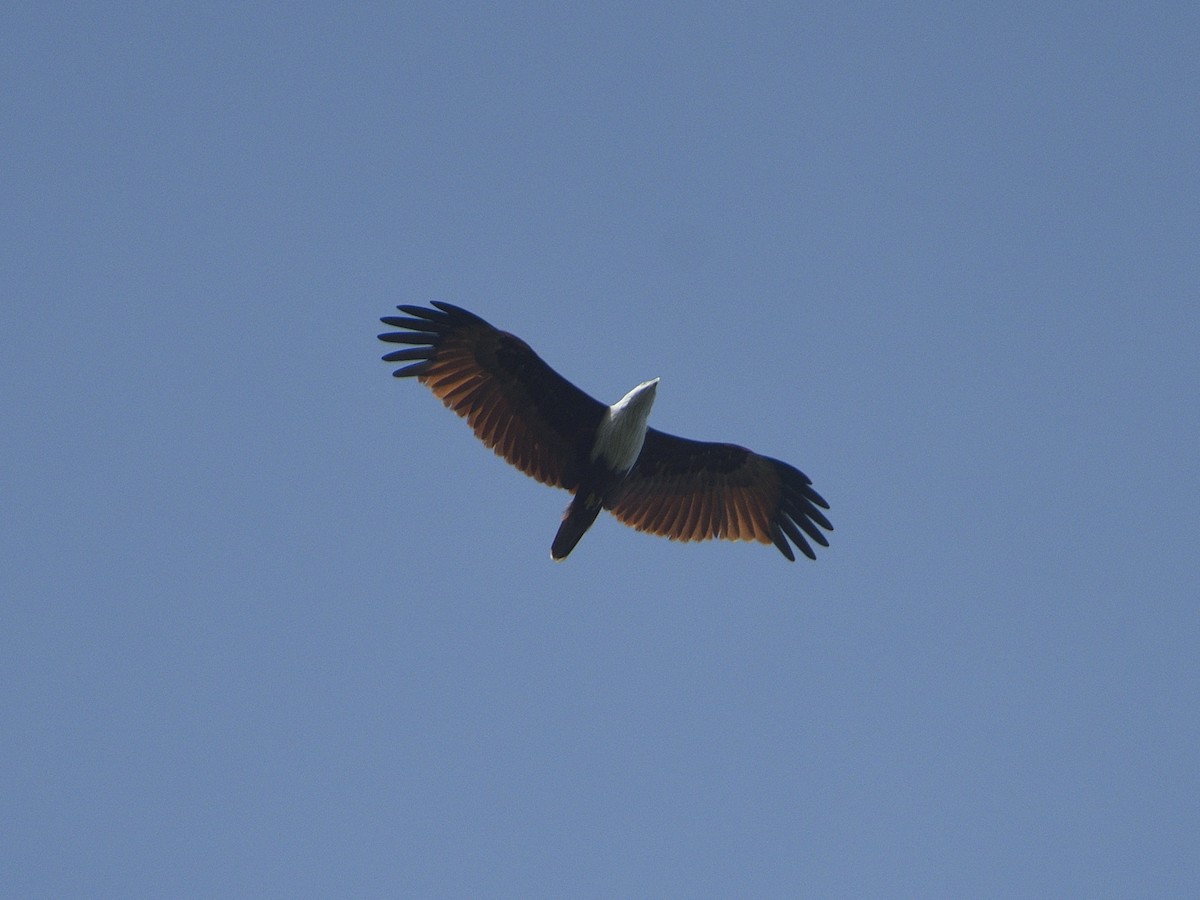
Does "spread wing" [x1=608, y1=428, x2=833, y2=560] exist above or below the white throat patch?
above

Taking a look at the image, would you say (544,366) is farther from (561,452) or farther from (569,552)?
(569,552)

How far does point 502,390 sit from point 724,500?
349 centimetres

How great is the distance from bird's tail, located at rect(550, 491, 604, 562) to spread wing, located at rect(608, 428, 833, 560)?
934 millimetres

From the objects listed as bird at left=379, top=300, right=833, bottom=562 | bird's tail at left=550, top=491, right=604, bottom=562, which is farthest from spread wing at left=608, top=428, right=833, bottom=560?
bird's tail at left=550, top=491, right=604, bottom=562

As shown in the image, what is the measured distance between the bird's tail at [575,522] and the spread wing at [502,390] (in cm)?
29

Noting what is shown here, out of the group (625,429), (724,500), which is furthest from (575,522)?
(724,500)

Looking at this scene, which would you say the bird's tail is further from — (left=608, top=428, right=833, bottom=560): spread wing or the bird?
(left=608, top=428, right=833, bottom=560): spread wing

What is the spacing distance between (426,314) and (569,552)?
137 inches

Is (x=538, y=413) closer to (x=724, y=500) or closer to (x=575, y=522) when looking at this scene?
(x=575, y=522)

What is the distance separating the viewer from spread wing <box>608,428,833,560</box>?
18578 mm

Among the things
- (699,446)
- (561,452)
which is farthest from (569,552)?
(699,446)

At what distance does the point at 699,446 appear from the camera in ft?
→ 60.8

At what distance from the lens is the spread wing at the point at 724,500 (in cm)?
1858

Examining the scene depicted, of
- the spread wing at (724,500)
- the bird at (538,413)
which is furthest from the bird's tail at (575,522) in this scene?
the spread wing at (724,500)
